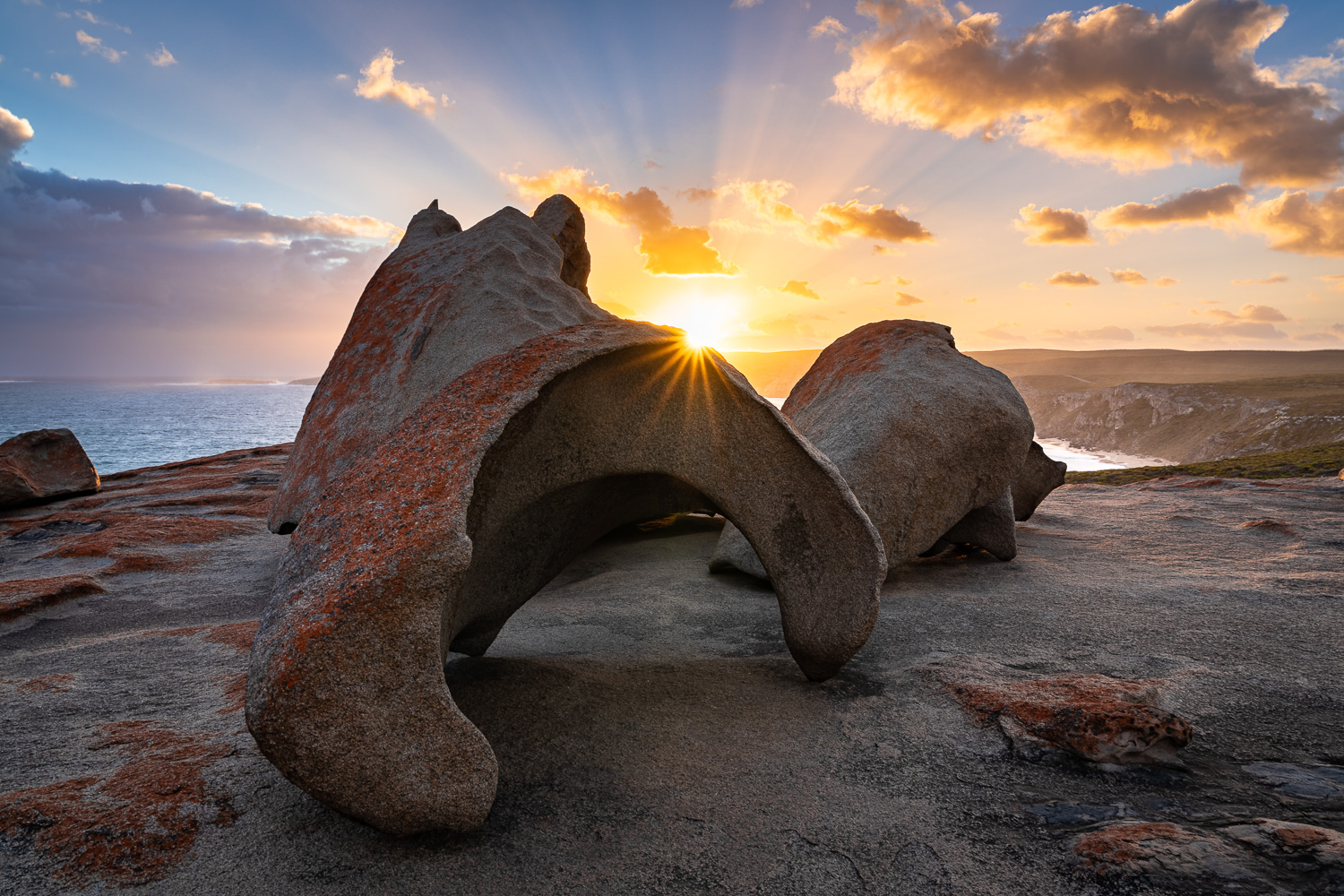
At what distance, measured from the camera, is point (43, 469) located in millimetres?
12883

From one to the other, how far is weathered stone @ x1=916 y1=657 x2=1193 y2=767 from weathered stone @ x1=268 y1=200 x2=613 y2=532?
4400 millimetres

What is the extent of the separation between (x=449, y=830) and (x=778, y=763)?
4.70ft

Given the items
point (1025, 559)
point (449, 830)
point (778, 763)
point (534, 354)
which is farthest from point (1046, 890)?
point (1025, 559)

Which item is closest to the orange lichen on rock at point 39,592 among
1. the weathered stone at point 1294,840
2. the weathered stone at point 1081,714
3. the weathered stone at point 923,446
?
the weathered stone at point 923,446

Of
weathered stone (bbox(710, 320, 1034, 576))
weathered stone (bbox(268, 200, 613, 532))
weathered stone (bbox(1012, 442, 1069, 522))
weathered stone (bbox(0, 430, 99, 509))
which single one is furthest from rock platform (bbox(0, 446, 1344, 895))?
weathered stone (bbox(0, 430, 99, 509))

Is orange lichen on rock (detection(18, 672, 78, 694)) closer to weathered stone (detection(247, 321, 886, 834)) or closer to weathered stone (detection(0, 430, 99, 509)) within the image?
weathered stone (detection(247, 321, 886, 834))

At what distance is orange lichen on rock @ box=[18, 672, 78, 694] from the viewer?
3811mm

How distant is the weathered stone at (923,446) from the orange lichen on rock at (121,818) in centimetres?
474

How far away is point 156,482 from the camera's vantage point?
49.9 ft

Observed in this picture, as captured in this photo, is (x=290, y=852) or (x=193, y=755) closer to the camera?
(x=290, y=852)

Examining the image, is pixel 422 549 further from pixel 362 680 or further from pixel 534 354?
pixel 534 354

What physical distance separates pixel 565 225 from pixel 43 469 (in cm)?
1173

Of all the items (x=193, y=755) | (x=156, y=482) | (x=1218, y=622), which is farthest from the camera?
(x=156, y=482)

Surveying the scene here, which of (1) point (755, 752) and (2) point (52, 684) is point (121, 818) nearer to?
(2) point (52, 684)
